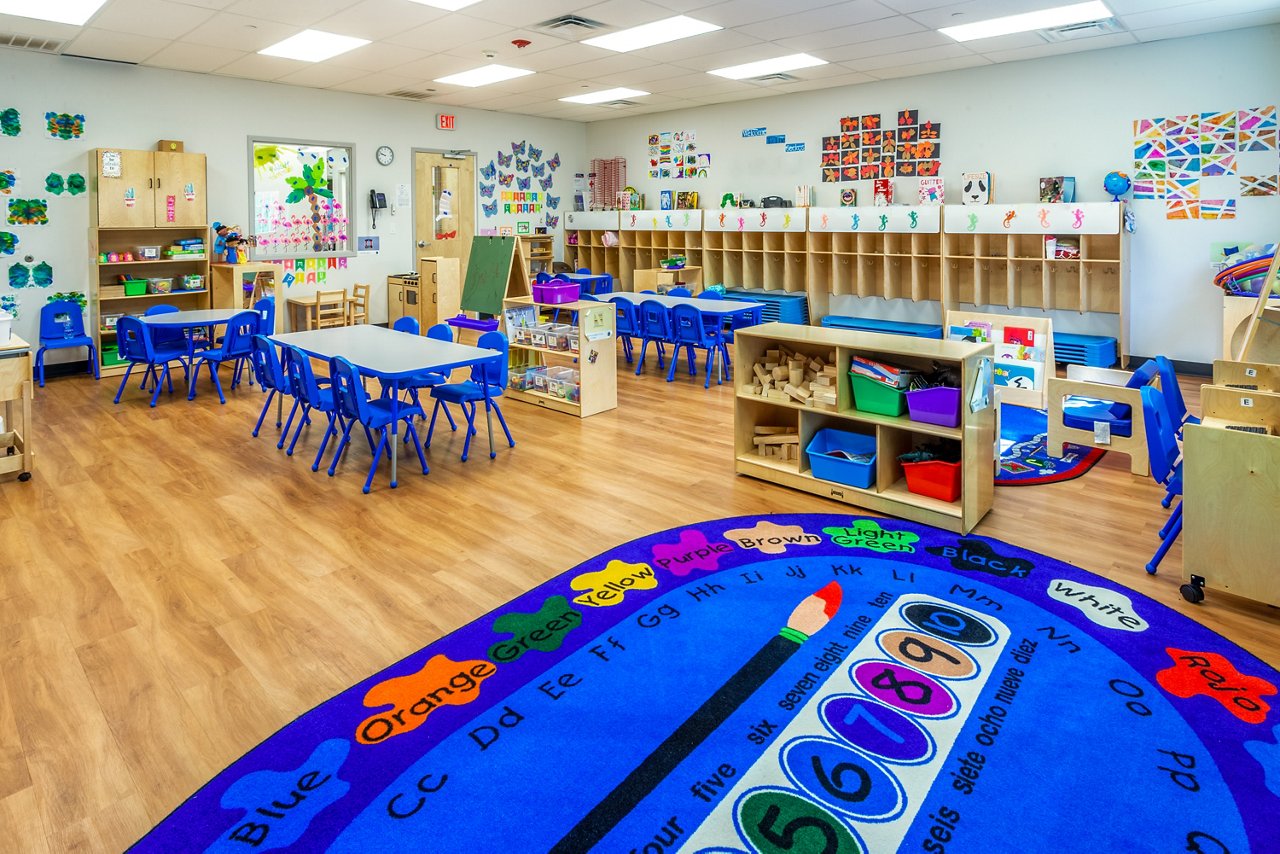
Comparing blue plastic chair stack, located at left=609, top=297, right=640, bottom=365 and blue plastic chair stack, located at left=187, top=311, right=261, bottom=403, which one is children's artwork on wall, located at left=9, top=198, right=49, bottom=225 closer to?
blue plastic chair stack, located at left=187, top=311, right=261, bottom=403

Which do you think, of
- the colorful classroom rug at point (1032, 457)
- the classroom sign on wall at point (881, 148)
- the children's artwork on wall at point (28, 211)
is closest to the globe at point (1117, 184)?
the classroom sign on wall at point (881, 148)

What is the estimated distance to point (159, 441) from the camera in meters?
5.75

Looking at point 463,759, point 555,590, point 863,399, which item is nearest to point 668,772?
point 463,759

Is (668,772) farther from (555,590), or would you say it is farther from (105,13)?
(105,13)

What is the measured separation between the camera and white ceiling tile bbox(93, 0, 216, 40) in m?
6.08

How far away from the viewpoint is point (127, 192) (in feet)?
25.9

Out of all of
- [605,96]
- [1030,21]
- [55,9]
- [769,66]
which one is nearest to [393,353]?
[55,9]

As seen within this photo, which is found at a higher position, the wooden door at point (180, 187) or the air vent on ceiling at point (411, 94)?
the air vent on ceiling at point (411, 94)

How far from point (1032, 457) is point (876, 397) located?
5.42ft

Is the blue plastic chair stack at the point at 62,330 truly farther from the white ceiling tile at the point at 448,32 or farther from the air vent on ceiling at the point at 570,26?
the air vent on ceiling at the point at 570,26

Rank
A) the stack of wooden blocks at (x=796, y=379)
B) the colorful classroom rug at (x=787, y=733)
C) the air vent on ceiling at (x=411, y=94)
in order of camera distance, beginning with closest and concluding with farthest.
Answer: the colorful classroom rug at (x=787, y=733)
the stack of wooden blocks at (x=796, y=379)
the air vent on ceiling at (x=411, y=94)

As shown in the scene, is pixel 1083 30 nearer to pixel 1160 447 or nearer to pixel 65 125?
pixel 1160 447

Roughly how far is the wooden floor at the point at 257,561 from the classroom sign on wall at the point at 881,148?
202 inches

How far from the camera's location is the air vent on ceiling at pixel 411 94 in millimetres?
9891
